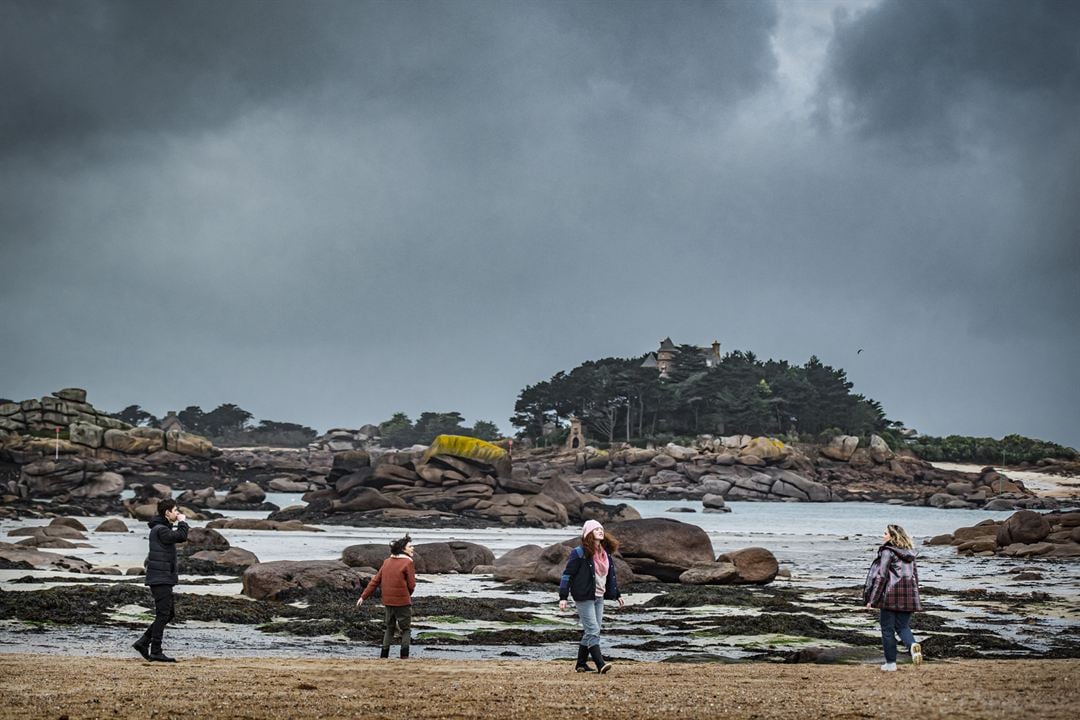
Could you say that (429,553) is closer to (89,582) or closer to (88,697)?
(89,582)

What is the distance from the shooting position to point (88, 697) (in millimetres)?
10586

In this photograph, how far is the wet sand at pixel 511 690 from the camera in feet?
32.9

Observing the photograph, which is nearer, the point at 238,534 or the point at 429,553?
the point at 429,553

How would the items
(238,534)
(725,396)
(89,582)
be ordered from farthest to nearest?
1. (725,396)
2. (238,534)
3. (89,582)

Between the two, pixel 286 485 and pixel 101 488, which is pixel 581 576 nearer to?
pixel 101 488

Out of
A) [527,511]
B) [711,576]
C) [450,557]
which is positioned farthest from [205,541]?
[527,511]

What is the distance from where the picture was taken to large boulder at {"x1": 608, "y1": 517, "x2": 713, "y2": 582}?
30.0 metres

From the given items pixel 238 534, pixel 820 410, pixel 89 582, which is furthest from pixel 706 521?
pixel 820 410

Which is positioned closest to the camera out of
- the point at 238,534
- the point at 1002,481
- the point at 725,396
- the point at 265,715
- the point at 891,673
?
the point at 265,715

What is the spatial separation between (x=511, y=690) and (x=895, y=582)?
5195mm

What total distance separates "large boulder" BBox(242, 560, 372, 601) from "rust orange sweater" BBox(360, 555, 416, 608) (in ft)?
28.9

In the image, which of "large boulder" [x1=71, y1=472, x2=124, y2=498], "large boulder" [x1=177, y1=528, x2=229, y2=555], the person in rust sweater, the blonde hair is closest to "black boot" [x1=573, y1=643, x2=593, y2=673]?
the person in rust sweater

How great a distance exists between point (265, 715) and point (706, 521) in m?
66.5

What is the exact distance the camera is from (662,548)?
98.8ft
